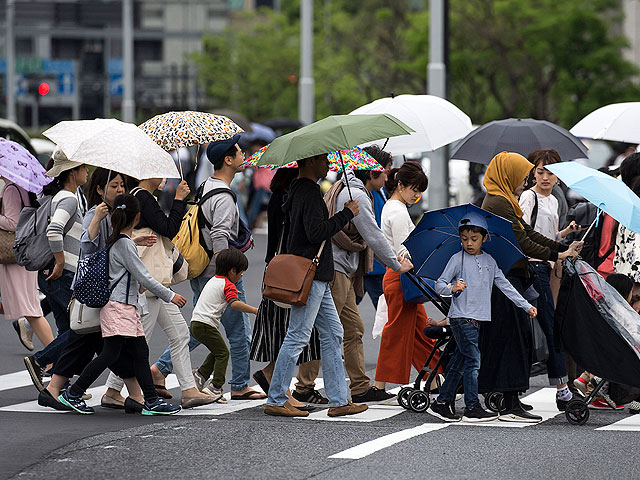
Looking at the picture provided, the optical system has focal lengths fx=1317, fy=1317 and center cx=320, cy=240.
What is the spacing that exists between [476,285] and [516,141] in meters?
2.80

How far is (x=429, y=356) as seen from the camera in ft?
31.2

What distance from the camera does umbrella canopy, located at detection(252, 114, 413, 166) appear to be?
28.2 feet

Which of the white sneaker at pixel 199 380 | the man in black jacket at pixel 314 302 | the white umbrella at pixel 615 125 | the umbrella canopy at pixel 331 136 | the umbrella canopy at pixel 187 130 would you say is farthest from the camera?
the white umbrella at pixel 615 125

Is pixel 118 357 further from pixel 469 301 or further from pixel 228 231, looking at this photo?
pixel 469 301

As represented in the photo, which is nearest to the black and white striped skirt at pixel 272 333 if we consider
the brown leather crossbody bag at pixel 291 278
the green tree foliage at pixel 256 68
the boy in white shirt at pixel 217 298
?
the boy in white shirt at pixel 217 298

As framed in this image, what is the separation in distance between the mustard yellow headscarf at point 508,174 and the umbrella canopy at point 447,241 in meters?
0.32

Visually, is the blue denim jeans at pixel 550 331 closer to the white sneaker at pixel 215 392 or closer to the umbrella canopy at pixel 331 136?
the umbrella canopy at pixel 331 136

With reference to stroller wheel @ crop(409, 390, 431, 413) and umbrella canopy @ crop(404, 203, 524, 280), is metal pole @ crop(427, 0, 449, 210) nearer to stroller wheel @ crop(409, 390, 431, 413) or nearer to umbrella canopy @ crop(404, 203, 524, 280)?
umbrella canopy @ crop(404, 203, 524, 280)

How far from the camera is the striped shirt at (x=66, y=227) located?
394 inches

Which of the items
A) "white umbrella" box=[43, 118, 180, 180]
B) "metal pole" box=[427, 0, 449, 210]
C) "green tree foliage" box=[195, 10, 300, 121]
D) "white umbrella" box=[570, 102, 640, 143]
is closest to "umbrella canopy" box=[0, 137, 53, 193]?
"white umbrella" box=[43, 118, 180, 180]

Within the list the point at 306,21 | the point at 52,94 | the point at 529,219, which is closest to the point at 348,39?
the point at 306,21

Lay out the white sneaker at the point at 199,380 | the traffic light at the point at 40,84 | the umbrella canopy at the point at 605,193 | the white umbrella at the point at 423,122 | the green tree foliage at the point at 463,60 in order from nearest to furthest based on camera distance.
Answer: the umbrella canopy at the point at 605,193 < the white sneaker at the point at 199,380 < the white umbrella at the point at 423,122 < the traffic light at the point at 40,84 < the green tree foliage at the point at 463,60

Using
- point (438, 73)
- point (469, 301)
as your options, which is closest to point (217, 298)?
point (469, 301)

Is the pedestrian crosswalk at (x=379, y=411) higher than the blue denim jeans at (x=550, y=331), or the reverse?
the blue denim jeans at (x=550, y=331)
